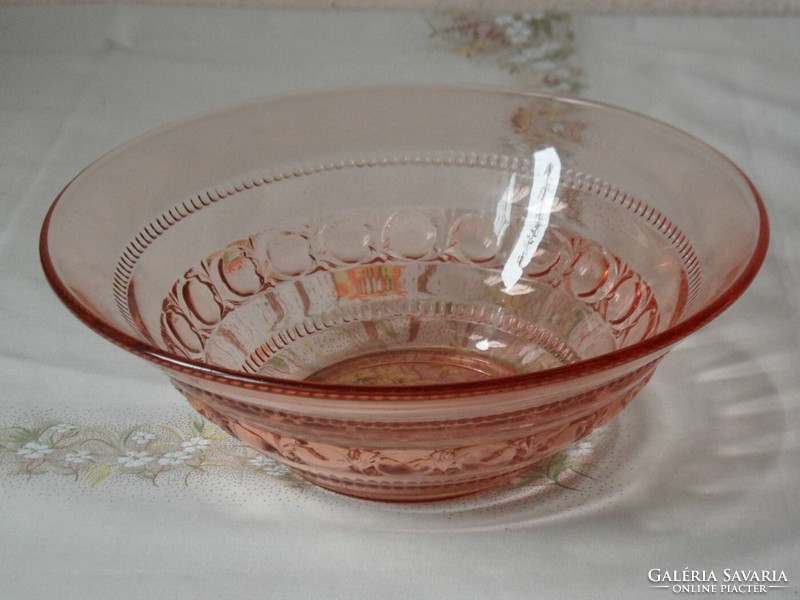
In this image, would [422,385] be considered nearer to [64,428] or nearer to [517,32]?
[64,428]

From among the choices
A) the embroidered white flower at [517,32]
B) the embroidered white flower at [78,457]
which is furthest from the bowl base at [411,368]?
the embroidered white flower at [517,32]

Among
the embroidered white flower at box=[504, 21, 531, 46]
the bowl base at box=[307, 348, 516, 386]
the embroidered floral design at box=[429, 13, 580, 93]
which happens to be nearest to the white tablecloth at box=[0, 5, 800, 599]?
the bowl base at box=[307, 348, 516, 386]

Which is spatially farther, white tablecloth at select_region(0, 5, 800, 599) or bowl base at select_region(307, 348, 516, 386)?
bowl base at select_region(307, 348, 516, 386)

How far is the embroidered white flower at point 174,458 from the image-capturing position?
1076 mm

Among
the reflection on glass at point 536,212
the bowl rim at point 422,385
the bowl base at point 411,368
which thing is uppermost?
the reflection on glass at point 536,212

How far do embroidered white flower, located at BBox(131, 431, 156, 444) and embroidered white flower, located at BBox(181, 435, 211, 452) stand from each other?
0.13ft

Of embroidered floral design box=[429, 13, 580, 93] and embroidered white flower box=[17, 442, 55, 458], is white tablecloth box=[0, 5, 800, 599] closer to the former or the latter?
embroidered white flower box=[17, 442, 55, 458]

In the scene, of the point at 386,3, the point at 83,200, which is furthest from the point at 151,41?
the point at 83,200

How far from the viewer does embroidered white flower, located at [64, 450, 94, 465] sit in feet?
3.56

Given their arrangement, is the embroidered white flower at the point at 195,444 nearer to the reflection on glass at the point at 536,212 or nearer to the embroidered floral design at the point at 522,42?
the reflection on glass at the point at 536,212

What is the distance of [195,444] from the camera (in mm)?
1103

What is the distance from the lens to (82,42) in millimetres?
1930

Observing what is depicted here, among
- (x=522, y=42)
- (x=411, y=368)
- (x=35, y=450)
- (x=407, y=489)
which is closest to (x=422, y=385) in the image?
(x=407, y=489)

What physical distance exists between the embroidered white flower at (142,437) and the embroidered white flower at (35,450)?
0.27 feet
